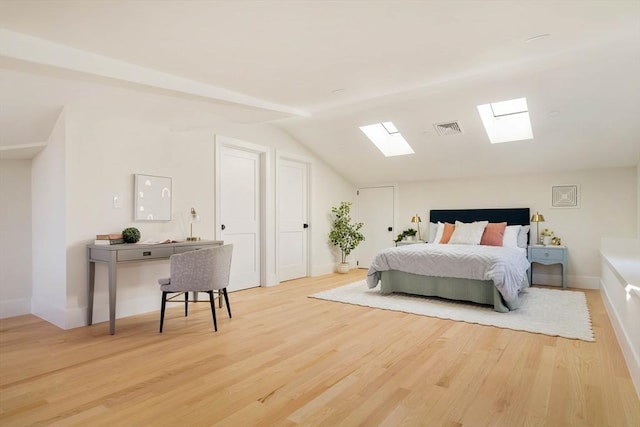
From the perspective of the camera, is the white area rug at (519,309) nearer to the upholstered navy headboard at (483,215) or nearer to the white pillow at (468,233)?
the white pillow at (468,233)

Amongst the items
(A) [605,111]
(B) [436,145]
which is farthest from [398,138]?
(A) [605,111]

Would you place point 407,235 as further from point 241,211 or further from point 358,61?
point 358,61

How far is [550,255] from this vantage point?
551 centimetres

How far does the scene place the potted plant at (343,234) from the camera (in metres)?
7.02

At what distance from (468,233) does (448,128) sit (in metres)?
1.69

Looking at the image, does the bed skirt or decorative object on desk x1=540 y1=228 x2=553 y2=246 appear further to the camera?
decorative object on desk x1=540 y1=228 x2=553 y2=246

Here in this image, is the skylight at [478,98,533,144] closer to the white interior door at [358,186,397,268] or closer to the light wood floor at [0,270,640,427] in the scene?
the white interior door at [358,186,397,268]

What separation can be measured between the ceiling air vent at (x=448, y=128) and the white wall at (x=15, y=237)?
510 cm

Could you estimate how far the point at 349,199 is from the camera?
7703 millimetres

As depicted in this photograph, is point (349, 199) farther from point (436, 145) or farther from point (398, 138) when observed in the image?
point (436, 145)

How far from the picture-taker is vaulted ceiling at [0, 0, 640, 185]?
230cm

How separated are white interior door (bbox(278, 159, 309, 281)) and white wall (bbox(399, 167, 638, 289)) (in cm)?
307

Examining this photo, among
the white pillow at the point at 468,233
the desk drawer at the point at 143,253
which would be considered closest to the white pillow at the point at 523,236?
the white pillow at the point at 468,233

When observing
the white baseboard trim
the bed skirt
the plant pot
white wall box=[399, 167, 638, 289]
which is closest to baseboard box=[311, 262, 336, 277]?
the plant pot
